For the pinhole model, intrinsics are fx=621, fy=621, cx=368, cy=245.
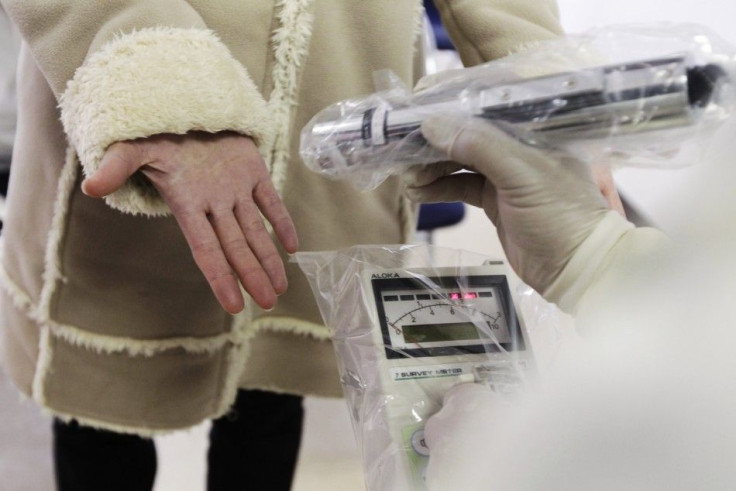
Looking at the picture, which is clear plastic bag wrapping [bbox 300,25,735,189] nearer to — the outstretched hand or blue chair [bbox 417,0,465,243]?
the outstretched hand

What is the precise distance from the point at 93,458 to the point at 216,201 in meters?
0.47

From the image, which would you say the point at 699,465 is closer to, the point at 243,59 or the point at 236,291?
the point at 236,291

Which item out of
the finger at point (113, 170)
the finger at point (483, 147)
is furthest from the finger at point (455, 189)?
the finger at point (113, 170)

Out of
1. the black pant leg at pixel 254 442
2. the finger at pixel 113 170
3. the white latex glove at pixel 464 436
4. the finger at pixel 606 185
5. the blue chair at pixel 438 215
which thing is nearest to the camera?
the white latex glove at pixel 464 436

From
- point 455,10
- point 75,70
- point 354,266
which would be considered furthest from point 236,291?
point 455,10

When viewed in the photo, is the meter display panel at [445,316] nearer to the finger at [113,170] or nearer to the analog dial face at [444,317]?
the analog dial face at [444,317]

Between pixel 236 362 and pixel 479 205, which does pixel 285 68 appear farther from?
pixel 236 362

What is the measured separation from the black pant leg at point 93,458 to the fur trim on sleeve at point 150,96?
392 mm

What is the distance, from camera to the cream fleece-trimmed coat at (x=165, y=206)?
21.3 inches

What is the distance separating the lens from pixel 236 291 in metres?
0.49

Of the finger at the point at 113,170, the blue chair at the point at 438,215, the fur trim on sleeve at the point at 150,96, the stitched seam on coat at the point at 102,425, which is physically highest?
the fur trim on sleeve at the point at 150,96

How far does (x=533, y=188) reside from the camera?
427 millimetres

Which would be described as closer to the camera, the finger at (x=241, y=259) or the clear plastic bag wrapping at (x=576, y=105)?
the clear plastic bag wrapping at (x=576, y=105)

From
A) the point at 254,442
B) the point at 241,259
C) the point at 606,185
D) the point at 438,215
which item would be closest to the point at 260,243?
the point at 241,259
